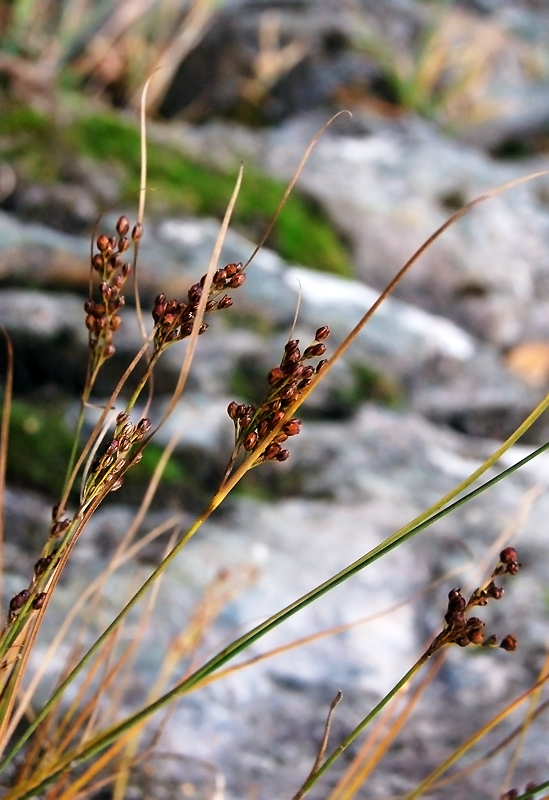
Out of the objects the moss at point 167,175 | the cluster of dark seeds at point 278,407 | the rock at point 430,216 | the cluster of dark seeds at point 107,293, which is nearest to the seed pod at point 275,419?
the cluster of dark seeds at point 278,407

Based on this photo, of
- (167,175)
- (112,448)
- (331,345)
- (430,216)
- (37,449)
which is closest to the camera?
(112,448)

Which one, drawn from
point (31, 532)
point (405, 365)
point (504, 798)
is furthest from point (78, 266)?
point (504, 798)

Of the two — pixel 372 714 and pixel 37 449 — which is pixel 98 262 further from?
pixel 37 449

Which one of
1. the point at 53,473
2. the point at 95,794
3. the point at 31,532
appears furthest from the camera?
the point at 53,473

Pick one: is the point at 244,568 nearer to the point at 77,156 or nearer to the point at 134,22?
the point at 77,156

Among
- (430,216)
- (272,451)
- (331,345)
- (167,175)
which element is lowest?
(272,451)

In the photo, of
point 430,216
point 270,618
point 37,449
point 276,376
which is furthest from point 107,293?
point 430,216

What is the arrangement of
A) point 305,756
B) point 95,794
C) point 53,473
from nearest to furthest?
point 95,794
point 305,756
point 53,473
